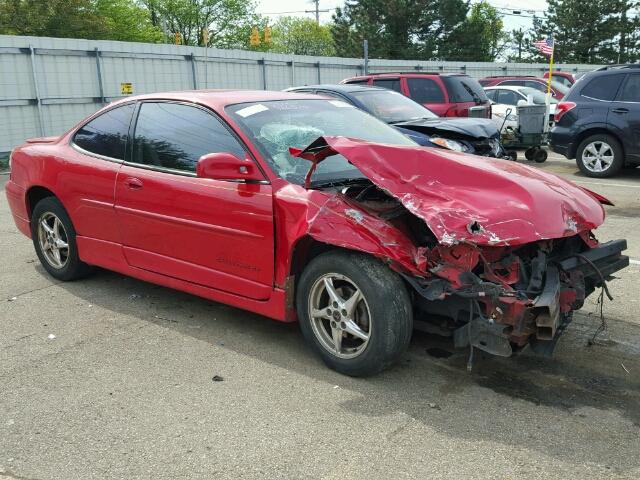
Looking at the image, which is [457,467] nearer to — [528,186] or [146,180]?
[528,186]

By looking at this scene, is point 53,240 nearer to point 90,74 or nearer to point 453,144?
point 453,144

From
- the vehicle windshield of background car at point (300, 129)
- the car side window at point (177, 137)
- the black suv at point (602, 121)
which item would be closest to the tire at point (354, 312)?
the vehicle windshield of background car at point (300, 129)

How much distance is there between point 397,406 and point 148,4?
220 feet

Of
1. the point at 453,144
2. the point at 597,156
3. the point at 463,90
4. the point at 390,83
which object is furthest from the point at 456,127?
the point at 390,83

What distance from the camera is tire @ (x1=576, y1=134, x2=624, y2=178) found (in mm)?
10867

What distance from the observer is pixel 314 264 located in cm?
384

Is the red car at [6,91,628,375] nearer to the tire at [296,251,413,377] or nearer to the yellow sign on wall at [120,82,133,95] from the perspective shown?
the tire at [296,251,413,377]

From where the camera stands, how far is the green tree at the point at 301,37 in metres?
83.4

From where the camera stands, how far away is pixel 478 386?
12.3 feet

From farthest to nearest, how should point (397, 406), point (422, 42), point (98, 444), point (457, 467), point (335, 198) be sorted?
point (422, 42), point (335, 198), point (397, 406), point (98, 444), point (457, 467)

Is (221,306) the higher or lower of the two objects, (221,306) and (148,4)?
the lower

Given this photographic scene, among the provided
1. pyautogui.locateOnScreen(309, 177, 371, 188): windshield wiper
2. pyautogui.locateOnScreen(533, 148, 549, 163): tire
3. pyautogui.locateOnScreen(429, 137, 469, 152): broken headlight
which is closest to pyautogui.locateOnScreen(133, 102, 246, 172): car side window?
pyautogui.locateOnScreen(309, 177, 371, 188): windshield wiper

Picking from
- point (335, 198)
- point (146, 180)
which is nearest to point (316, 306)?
point (335, 198)

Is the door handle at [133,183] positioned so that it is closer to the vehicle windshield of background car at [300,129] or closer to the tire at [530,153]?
the vehicle windshield of background car at [300,129]
